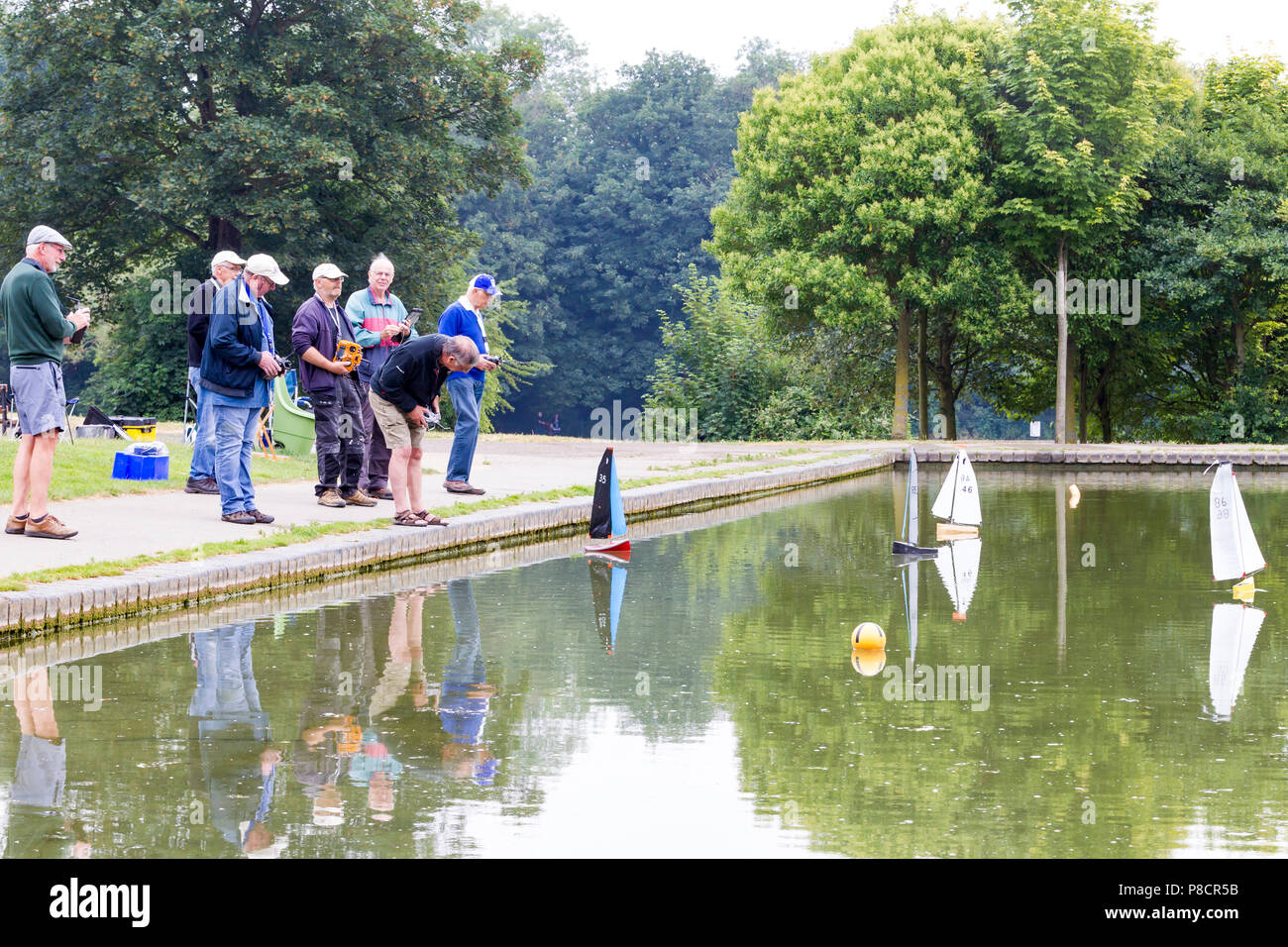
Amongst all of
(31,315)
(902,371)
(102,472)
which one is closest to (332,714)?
(31,315)

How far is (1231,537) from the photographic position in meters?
10.2

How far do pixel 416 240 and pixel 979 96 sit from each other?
12.2 meters

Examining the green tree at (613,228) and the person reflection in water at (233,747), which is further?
the green tree at (613,228)

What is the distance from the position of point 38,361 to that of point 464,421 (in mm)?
4653

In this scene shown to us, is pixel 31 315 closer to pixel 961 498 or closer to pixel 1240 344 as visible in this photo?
pixel 961 498

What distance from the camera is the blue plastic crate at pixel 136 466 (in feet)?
45.8

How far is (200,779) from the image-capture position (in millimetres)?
5176

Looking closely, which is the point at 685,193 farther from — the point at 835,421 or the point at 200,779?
the point at 200,779

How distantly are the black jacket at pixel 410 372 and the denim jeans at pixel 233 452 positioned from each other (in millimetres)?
985

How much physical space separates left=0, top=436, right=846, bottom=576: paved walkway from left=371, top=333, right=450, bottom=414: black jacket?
0.95 m

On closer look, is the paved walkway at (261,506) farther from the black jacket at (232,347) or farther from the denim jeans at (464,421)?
the black jacket at (232,347)

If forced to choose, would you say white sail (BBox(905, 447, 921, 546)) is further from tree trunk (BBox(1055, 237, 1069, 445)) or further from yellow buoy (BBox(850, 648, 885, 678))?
tree trunk (BBox(1055, 237, 1069, 445))

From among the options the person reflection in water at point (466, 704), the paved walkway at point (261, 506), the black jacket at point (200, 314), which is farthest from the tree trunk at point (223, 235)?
the person reflection in water at point (466, 704)

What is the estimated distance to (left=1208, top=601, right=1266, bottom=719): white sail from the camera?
22.2ft
